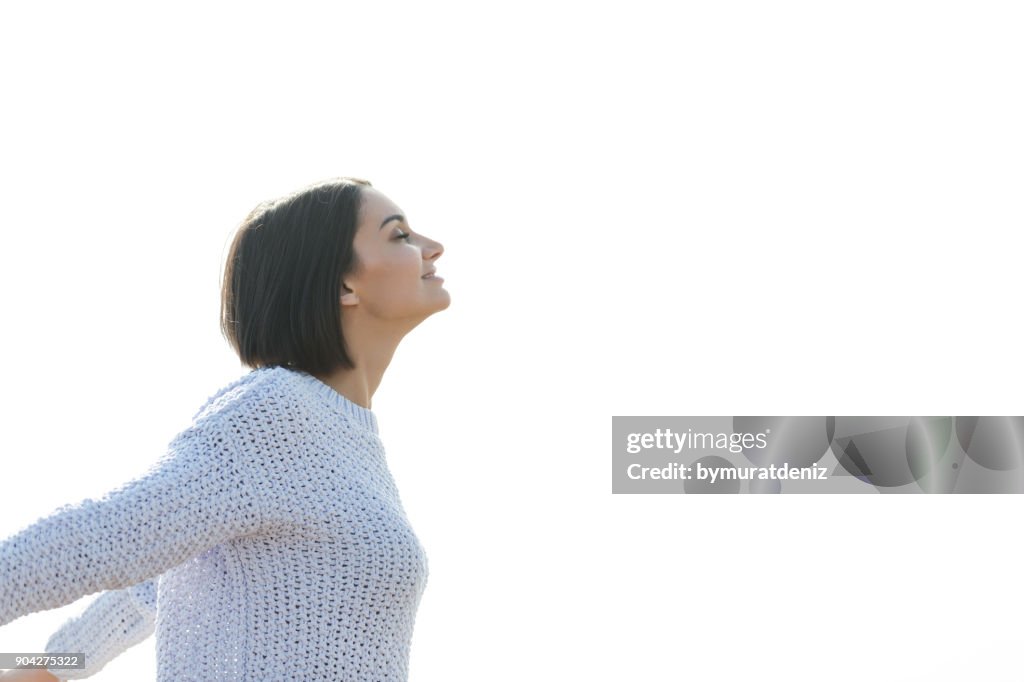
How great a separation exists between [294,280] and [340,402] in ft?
0.67

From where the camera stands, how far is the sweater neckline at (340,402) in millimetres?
1719

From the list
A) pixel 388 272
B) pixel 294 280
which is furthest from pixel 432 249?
pixel 294 280

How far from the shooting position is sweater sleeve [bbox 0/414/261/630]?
1.30 metres

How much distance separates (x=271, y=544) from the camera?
5.16 feet

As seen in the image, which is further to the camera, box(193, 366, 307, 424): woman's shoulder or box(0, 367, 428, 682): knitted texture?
box(193, 366, 307, 424): woman's shoulder

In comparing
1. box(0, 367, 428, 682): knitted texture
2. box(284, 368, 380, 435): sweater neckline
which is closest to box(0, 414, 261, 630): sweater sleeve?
box(0, 367, 428, 682): knitted texture

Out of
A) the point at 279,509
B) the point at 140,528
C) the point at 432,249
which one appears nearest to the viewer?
the point at 140,528

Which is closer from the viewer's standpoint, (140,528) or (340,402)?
(140,528)

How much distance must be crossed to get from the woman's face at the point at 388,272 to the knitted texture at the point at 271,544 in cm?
16

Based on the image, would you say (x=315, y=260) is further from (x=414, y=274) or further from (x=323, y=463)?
(x=323, y=463)

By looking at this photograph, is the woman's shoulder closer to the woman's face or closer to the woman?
the woman

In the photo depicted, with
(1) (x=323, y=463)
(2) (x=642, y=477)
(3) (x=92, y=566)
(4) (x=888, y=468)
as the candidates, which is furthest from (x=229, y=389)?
(4) (x=888, y=468)

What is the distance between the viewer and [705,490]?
15.5 feet

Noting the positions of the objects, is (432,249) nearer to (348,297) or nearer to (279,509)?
A: (348,297)
